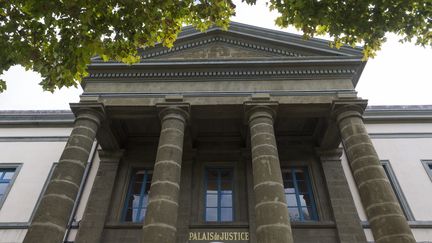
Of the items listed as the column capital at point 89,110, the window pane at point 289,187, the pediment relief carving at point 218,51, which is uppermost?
the pediment relief carving at point 218,51

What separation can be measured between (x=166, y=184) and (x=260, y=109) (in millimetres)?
4248

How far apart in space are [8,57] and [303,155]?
1163cm

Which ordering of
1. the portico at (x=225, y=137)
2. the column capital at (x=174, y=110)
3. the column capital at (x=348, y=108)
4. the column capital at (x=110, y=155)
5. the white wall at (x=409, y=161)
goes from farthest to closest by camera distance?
the column capital at (x=110, y=155), the white wall at (x=409, y=161), the column capital at (x=174, y=110), the column capital at (x=348, y=108), the portico at (x=225, y=137)

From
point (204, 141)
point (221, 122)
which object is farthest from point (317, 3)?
point (204, 141)

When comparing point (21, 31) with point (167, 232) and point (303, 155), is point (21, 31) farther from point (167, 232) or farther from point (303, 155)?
point (303, 155)

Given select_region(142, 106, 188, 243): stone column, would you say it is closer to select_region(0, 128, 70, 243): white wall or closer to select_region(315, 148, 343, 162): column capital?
select_region(315, 148, 343, 162): column capital

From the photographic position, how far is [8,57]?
736 cm

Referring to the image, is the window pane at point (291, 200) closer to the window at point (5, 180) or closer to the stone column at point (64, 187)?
the stone column at point (64, 187)

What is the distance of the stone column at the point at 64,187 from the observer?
8766 millimetres

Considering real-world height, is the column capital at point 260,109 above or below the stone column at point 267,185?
above

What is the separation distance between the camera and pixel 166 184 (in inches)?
387

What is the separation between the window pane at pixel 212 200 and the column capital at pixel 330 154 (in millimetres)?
4834

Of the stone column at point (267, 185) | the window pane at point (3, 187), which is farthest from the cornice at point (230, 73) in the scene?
the window pane at point (3, 187)

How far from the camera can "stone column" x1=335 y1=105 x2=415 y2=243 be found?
28.9 feet
